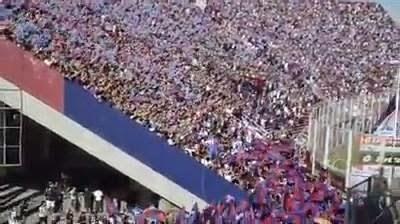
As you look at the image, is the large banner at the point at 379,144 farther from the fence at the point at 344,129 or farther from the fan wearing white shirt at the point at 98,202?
the fan wearing white shirt at the point at 98,202

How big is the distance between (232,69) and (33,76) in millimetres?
1825

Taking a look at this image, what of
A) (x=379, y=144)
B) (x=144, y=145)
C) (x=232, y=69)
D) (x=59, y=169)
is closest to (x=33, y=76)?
(x=59, y=169)

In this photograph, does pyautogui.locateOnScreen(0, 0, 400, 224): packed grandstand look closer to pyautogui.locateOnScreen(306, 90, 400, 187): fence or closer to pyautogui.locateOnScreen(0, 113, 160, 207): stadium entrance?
pyautogui.locateOnScreen(306, 90, 400, 187): fence

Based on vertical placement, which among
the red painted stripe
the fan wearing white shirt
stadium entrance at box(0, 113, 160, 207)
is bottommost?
the fan wearing white shirt

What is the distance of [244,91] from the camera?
6777mm

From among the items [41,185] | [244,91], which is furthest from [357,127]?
[41,185]

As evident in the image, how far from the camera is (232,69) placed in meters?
6.95

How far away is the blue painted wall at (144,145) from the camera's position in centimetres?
562

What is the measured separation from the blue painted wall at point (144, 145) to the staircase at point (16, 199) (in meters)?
0.63

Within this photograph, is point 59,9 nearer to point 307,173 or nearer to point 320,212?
point 307,173

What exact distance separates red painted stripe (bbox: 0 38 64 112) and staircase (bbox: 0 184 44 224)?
0.65 meters

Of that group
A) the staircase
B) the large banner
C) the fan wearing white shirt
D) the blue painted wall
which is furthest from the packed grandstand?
the staircase

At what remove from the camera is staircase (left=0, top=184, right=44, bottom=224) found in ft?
18.2

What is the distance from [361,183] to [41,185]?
229 cm
